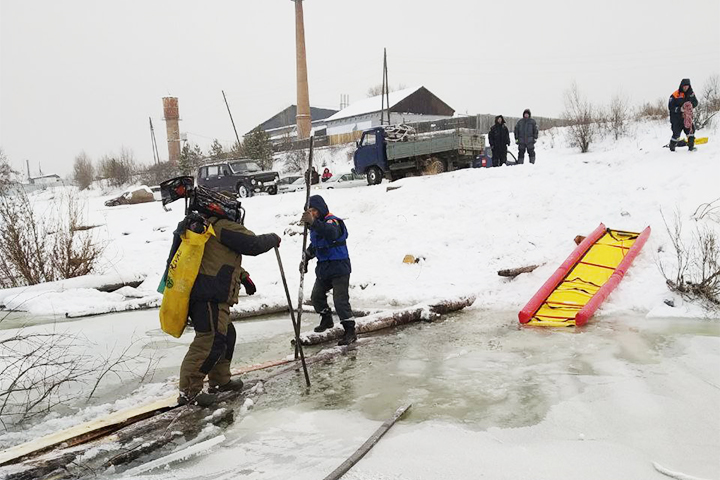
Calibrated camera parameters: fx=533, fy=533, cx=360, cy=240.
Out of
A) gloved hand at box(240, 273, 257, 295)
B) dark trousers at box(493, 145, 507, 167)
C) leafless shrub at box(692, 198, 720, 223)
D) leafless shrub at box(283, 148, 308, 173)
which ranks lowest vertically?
leafless shrub at box(692, 198, 720, 223)

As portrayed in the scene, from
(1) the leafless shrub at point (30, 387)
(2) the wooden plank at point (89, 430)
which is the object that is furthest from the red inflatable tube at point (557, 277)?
(1) the leafless shrub at point (30, 387)

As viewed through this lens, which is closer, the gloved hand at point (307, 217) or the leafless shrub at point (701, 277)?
the gloved hand at point (307, 217)

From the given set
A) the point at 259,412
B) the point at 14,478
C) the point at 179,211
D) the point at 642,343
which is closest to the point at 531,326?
the point at 642,343

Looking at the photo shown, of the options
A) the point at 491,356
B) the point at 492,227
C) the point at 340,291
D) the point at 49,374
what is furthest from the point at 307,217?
the point at 492,227

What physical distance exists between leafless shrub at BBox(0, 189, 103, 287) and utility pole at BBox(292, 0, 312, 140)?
35.2 meters

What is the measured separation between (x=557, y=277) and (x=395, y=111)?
4334 cm

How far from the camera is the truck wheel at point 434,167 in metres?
17.8

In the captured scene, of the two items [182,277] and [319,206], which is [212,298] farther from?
[319,206]

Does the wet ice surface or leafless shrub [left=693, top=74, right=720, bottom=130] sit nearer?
the wet ice surface

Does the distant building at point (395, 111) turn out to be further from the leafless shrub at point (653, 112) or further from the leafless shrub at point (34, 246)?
the leafless shrub at point (34, 246)

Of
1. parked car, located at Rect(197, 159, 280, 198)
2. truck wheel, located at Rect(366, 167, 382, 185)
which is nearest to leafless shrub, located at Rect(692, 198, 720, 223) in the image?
truck wheel, located at Rect(366, 167, 382, 185)

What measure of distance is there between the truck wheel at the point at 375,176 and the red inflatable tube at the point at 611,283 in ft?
37.8

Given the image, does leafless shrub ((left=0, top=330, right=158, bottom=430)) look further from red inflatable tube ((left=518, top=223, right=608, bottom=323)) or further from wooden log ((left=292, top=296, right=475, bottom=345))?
red inflatable tube ((left=518, top=223, right=608, bottom=323))

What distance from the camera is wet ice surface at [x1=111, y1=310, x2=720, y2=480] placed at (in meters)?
3.07
